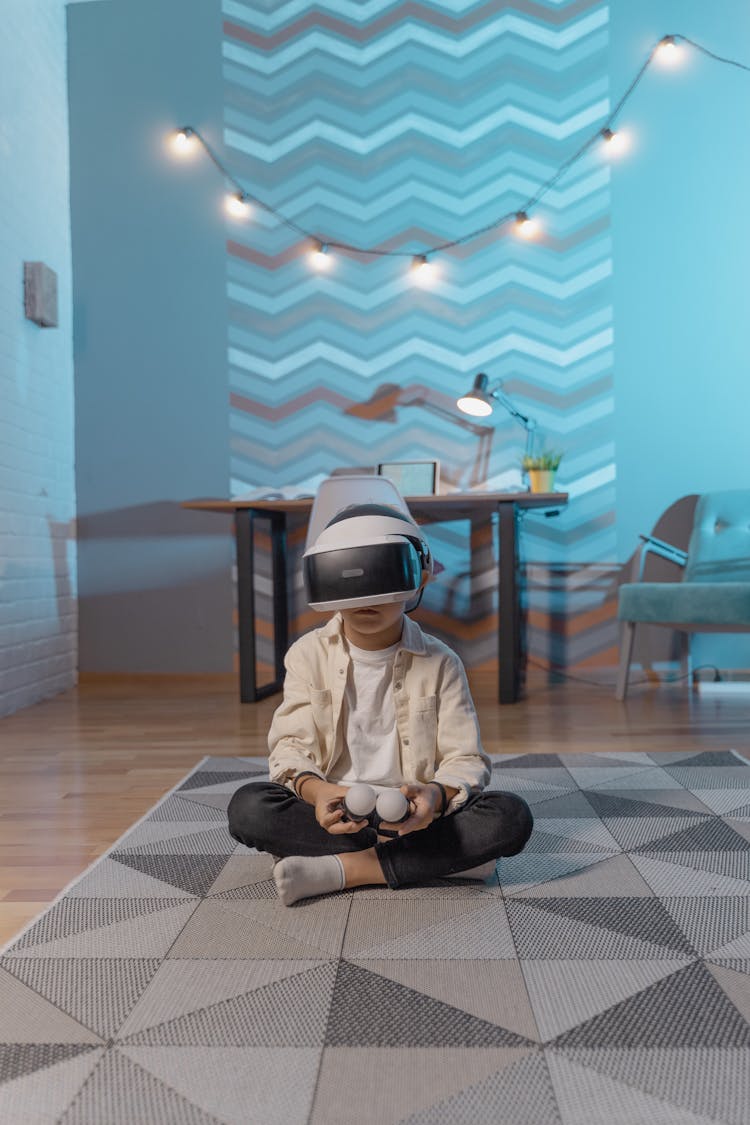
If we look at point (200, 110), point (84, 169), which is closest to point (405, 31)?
point (200, 110)

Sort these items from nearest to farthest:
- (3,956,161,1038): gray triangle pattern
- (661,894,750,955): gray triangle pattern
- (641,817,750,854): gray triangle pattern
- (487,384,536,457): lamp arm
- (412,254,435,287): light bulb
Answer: (3,956,161,1038): gray triangle pattern < (661,894,750,955): gray triangle pattern < (641,817,750,854): gray triangle pattern < (487,384,536,457): lamp arm < (412,254,435,287): light bulb

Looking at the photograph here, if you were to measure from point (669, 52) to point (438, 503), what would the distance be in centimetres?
228

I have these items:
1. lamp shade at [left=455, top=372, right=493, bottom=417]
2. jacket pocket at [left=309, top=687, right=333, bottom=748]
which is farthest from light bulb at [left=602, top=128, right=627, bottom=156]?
jacket pocket at [left=309, top=687, right=333, bottom=748]

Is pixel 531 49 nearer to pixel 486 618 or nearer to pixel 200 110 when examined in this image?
pixel 200 110

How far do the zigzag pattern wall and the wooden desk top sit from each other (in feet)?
1.26

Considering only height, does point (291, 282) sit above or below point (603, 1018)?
above

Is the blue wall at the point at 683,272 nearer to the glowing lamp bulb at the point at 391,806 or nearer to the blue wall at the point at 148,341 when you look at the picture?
the blue wall at the point at 148,341

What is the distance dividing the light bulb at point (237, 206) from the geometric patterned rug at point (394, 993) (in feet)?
10.5

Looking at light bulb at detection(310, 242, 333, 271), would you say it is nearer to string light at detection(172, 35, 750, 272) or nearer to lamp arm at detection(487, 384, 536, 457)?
string light at detection(172, 35, 750, 272)

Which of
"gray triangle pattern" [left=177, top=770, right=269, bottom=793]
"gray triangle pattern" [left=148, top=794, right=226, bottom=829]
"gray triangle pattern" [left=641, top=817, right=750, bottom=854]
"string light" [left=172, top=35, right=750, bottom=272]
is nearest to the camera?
"gray triangle pattern" [left=641, top=817, right=750, bottom=854]

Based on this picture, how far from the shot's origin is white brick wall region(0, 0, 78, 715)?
360cm

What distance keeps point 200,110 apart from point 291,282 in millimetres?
894

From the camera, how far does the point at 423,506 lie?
365 centimetres

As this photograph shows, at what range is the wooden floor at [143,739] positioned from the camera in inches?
72.0
